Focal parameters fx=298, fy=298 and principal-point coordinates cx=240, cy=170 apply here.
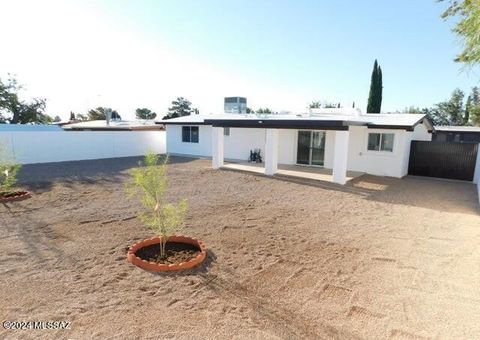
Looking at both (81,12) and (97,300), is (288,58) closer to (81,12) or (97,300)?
(81,12)

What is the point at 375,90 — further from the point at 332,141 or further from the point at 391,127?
the point at 391,127

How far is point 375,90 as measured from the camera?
28.7 m

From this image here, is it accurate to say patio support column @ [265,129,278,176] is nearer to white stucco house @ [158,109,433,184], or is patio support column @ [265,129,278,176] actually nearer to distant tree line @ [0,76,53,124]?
white stucco house @ [158,109,433,184]

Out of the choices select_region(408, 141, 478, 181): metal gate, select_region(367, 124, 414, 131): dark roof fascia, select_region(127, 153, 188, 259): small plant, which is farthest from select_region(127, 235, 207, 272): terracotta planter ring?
select_region(408, 141, 478, 181): metal gate

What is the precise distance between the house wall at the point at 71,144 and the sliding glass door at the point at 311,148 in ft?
25.3

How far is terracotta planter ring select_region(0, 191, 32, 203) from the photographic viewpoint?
27.5 ft

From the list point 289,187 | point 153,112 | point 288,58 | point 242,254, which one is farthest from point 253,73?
point 153,112

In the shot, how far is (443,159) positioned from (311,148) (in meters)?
5.91

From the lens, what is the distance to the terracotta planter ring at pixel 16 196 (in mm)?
8395

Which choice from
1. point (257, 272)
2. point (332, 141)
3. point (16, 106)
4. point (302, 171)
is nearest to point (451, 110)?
point (332, 141)

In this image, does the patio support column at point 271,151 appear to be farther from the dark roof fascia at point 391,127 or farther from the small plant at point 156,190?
the small plant at point 156,190

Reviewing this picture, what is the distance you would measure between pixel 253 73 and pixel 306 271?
2159 cm

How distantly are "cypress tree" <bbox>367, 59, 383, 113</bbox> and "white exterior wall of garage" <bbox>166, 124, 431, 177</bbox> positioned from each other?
13.0m

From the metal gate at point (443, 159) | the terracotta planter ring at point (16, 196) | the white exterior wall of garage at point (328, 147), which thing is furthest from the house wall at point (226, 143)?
the terracotta planter ring at point (16, 196)
